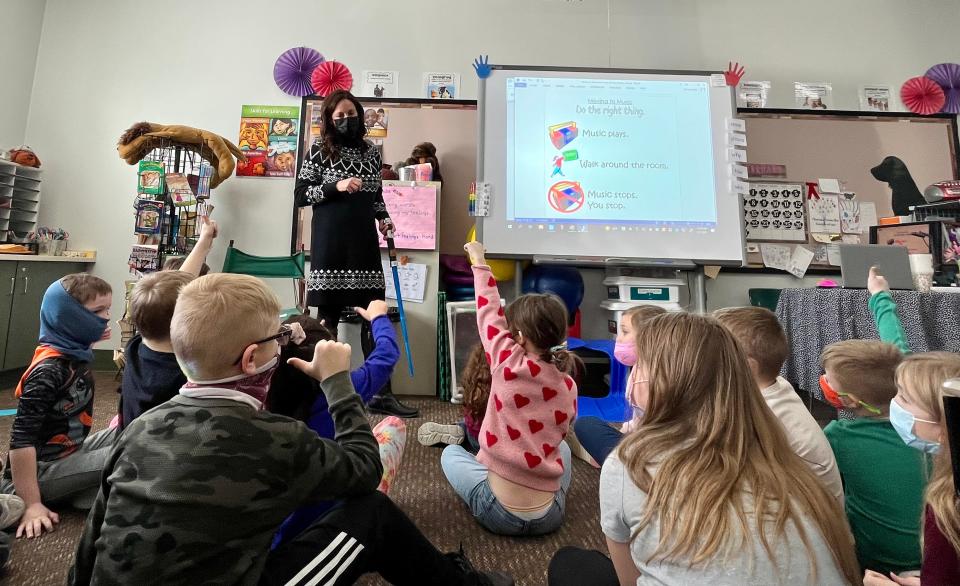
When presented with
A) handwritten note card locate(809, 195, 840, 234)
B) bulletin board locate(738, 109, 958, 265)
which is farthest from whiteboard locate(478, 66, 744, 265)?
handwritten note card locate(809, 195, 840, 234)

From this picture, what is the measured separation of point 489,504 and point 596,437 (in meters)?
0.61

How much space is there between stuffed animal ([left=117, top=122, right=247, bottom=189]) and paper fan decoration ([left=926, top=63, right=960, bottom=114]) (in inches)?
191

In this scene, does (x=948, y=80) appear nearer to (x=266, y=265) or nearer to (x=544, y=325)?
(x=544, y=325)

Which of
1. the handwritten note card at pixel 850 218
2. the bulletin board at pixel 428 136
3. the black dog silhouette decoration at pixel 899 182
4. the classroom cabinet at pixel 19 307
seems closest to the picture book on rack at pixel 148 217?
the classroom cabinet at pixel 19 307

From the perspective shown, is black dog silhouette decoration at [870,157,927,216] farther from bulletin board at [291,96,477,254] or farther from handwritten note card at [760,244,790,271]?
bulletin board at [291,96,477,254]

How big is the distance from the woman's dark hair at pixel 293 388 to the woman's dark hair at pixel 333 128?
129cm

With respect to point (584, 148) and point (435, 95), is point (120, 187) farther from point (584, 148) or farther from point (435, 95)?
point (584, 148)

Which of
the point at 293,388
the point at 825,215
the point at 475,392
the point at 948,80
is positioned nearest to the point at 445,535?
the point at 475,392

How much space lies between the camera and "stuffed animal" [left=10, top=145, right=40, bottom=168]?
9.27ft

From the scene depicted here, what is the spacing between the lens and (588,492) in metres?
1.46

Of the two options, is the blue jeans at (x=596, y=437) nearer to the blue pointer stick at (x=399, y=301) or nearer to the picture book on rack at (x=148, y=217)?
the blue pointer stick at (x=399, y=301)

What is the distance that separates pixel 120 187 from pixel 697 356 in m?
3.77

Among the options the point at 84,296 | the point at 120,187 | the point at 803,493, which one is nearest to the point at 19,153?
the point at 120,187

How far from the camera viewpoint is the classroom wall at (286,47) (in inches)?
119
